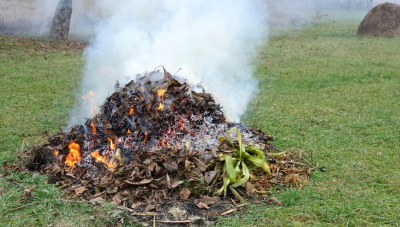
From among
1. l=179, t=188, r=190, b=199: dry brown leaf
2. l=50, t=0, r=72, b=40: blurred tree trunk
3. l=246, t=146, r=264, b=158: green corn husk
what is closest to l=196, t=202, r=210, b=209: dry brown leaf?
l=179, t=188, r=190, b=199: dry brown leaf

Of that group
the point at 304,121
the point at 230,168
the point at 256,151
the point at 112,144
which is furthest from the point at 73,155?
the point at 304,121

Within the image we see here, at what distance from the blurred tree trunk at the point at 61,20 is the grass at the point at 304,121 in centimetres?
181

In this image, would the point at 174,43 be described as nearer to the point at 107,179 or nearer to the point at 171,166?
the point at 171,166

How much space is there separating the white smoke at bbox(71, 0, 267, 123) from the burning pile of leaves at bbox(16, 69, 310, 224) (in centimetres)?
60

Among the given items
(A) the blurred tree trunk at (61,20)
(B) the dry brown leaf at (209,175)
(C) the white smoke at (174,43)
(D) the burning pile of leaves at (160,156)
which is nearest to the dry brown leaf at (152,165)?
(D) the burning pile of leaves at (160,156)

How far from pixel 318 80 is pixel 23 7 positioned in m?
13.2

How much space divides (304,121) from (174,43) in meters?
2.37

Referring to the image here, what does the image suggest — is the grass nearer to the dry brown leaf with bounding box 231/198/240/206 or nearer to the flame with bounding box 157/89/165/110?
the dry brown leaf with bounding box 231/198/240/206

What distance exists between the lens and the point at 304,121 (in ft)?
20.1

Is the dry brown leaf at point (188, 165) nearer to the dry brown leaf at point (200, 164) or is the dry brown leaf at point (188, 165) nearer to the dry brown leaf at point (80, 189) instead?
the dry brown leaf at point (200, 164)

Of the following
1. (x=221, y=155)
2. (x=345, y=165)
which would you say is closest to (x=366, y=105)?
(x=345, y=165)

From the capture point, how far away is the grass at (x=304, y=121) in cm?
330

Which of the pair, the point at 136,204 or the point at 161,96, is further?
the point at 161,96

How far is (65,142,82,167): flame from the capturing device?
4192 millimetres
